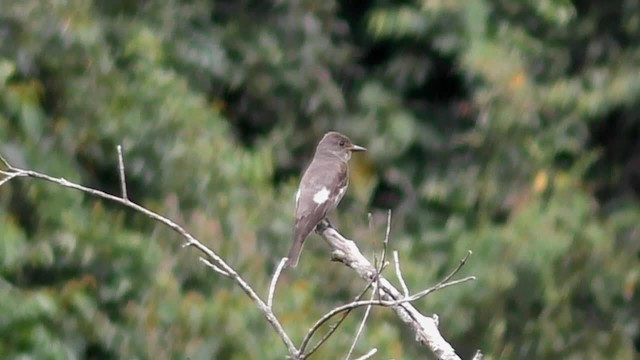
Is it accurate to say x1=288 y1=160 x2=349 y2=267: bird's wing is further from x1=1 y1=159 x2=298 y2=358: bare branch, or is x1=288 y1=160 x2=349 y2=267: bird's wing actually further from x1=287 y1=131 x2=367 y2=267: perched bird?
x1=1 y1=159 x2=298 y2=358: bare branch

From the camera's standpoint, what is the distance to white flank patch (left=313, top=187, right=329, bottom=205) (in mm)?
6453

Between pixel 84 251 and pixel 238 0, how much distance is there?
4.34 metres

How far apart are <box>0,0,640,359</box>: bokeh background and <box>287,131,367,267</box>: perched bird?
32.5 inches

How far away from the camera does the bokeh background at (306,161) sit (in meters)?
7.31

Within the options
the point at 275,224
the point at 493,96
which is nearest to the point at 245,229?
the point at 275,224

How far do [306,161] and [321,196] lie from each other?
4.04m

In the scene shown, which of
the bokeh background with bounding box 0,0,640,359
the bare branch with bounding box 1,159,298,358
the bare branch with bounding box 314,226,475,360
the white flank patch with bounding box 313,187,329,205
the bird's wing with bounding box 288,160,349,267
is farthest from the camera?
the bokeh background with bounding box 0,0,640,359

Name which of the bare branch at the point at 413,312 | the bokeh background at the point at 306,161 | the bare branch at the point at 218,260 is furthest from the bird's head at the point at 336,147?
the bare branch at the point at 218,260

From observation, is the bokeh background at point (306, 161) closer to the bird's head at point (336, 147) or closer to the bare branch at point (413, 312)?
the bird's head at point (336, 147)

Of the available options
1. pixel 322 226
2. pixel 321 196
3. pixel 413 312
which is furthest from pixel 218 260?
pixel 321 196

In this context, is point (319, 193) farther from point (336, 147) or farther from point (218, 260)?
point (218, 260)

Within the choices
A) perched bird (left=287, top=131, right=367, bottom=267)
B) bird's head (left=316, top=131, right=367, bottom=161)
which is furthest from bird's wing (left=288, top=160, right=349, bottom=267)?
bird's head (left=316, top=131, right=367, bottom=161)

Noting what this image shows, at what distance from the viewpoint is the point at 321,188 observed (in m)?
6.66

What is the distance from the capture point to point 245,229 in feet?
26.7
